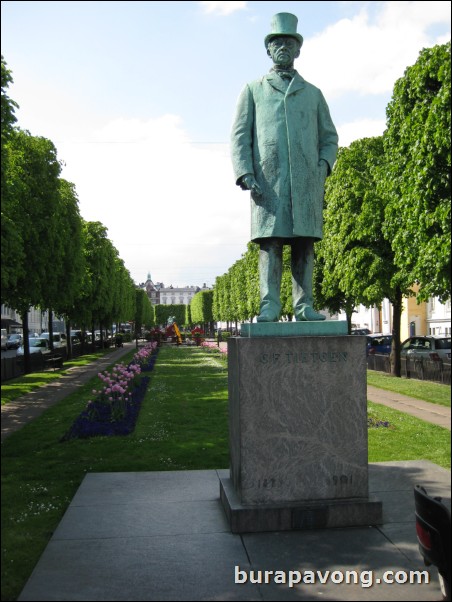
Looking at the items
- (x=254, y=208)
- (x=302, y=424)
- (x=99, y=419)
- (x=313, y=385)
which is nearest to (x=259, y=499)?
(x=302, y=424)

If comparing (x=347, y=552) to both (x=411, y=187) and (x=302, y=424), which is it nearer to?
(x=302, y=424)

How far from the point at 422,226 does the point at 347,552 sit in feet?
31.8

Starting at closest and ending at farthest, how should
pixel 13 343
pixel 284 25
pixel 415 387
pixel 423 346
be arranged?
pixel 284 25 → pixel 415 387 → pixel 423 346 → pixel 13 343

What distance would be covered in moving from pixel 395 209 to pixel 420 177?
4.18m

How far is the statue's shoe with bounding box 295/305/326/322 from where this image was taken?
5938mm

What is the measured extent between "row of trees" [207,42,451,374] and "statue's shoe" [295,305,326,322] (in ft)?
4.38

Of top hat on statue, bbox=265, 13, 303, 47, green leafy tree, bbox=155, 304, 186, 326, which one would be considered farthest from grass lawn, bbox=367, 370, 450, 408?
green leafy tree, bbox=155, 304, 186, 326

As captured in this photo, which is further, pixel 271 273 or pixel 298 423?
pixel 271 273

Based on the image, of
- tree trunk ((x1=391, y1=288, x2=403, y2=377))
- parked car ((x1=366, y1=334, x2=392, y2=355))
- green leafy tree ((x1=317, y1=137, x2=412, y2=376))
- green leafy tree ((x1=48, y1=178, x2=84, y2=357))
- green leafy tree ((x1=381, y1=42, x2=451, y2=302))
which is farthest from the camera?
parked car ((x1=366, y1=334, x2=392, y2=355))

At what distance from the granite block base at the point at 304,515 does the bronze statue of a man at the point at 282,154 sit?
179 centimetres

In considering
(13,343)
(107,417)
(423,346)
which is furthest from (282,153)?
(13,343)

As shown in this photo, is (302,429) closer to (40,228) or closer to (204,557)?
(204,557)

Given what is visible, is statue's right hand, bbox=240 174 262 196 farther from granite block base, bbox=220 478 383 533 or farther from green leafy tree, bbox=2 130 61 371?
green leafy tree, bbox=2 130 61 371

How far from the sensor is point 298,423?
17.8 feet
